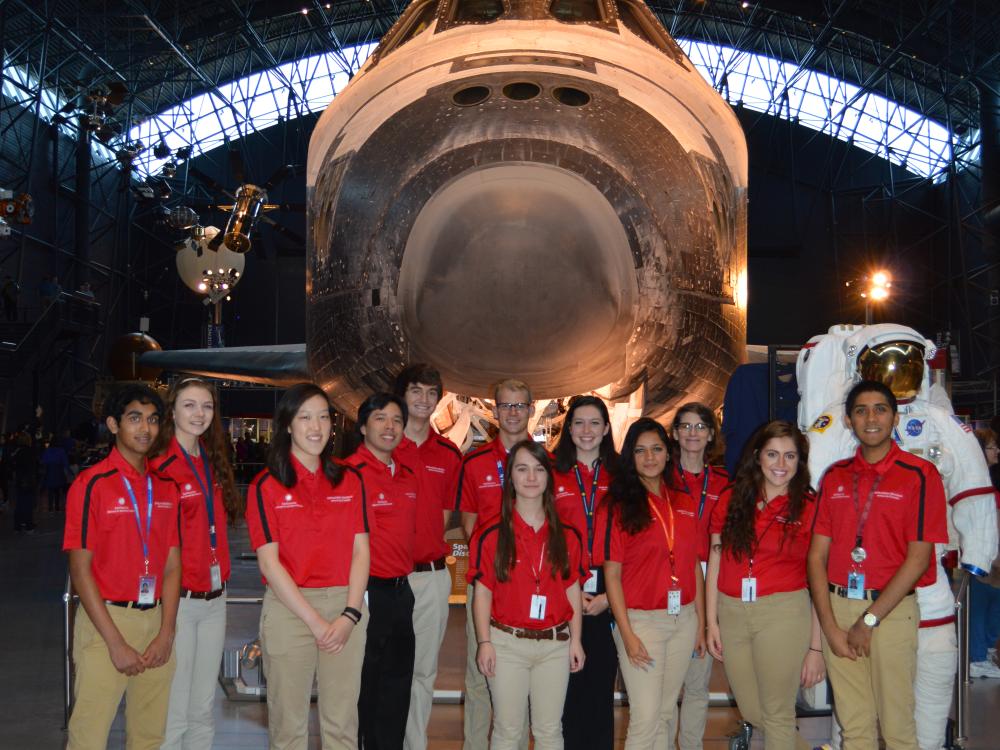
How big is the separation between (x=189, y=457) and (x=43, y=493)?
A: 1693 cm

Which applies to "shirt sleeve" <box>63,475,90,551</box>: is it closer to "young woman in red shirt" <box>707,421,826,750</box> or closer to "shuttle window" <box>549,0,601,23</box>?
"young woman in red shirt" <box>707,421,826,750</box>

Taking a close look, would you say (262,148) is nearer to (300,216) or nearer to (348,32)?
(300,216)

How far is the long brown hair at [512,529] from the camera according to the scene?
9.08 ft

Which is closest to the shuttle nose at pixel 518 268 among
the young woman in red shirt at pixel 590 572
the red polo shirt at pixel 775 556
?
the young woman in red shirt at pixel 590 572

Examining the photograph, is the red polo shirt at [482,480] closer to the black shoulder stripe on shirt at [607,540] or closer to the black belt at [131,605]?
the black shoulder stripe on shirt at [607,540]

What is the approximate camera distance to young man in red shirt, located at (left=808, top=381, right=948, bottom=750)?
2684mm

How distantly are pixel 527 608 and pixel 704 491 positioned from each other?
3.04 ft

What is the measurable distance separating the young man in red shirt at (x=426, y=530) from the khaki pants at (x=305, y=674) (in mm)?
406

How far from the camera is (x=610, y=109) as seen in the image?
3090 mm

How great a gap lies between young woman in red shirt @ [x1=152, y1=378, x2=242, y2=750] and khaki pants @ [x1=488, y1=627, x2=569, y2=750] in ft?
2.98

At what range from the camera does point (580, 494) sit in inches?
125

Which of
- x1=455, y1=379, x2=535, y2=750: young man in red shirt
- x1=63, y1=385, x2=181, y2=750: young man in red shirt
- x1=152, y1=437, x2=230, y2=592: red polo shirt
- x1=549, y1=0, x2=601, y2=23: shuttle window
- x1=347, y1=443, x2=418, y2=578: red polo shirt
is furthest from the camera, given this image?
x1=549, y1=0, x2=601, y2=23: shuttle window

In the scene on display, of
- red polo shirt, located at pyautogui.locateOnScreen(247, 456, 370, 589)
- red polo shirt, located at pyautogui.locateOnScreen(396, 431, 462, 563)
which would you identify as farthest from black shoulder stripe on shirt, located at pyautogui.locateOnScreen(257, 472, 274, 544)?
Answer: red polo shirt, located at pyautogui.locateOnScreen(396, 431, 462, 563)

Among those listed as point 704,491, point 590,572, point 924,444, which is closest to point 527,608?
point 590,572
